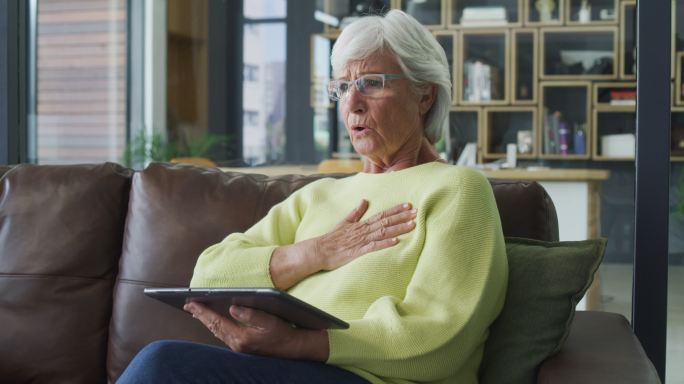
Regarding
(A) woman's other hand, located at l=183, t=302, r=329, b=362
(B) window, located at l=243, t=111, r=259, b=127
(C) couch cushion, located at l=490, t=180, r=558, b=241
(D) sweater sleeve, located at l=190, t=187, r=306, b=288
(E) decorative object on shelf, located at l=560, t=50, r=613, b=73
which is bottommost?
(A) woman's other hand, located at l=183, t=302, r=329, b=362

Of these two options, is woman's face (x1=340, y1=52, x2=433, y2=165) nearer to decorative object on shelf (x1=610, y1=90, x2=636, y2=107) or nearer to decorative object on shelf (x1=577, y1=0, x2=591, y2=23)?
decorative object on shelf (x1=610, y1=90, x2=636, y2=107)

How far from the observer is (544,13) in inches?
165

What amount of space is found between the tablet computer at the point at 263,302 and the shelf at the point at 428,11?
2.95 meters

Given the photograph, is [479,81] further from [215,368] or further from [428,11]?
[215,368]

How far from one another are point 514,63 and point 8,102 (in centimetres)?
215

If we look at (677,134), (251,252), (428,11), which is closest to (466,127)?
(428,11)

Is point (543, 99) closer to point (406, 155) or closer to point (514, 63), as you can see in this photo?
point (514, 63)

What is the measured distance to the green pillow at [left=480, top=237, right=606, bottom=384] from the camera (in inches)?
67.5

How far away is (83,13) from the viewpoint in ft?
17.3

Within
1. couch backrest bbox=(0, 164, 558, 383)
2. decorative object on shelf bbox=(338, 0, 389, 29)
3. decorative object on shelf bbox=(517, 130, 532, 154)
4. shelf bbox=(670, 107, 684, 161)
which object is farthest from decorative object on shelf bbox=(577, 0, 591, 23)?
couch backrest bbox=(0, 164, 558, 383)

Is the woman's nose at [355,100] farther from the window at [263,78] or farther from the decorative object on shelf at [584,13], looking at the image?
the window at [263,78]

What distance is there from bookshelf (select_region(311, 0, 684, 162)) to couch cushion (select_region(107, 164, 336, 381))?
202cm

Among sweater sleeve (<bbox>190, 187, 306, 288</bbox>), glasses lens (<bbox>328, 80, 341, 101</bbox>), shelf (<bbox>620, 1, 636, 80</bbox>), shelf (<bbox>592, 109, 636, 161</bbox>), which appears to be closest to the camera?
sweater sleeve (<bbox>190, 187, 306, 288</bbox>)

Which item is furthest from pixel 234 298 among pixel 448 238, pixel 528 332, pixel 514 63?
pixel 514 63
